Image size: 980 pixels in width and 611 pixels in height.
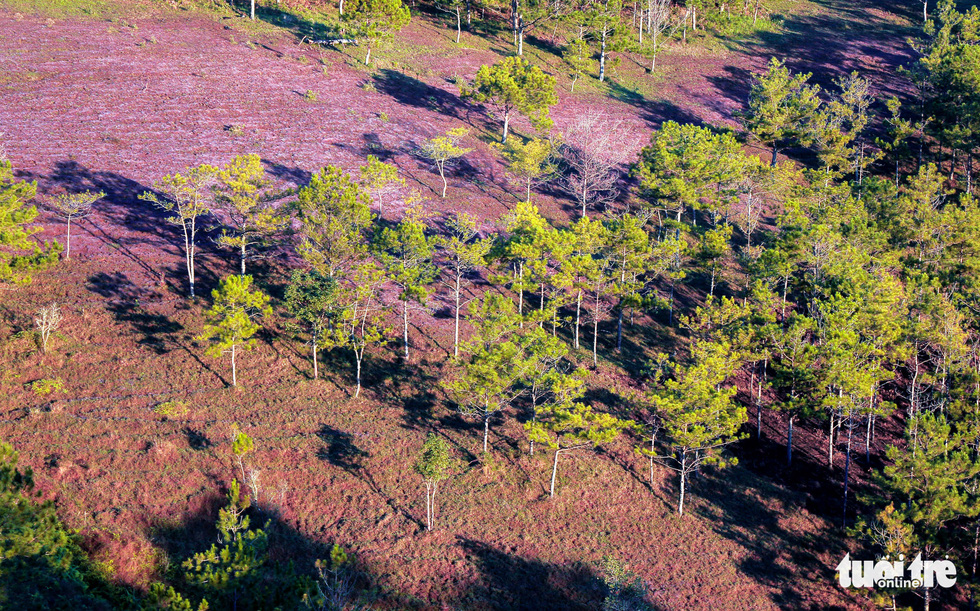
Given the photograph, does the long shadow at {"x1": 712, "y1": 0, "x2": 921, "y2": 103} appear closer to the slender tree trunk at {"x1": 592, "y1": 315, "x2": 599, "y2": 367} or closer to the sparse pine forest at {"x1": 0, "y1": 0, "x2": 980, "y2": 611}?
the sparse pine forest at {"x1": 0, "y1": 0, "x2": 980, "y2": 611}

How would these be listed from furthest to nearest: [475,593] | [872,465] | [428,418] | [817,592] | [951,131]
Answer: [951,131], [872,465], [428,418], [817,592], [475,593]

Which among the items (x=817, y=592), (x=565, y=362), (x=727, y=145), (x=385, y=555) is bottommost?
(x=817, y=592)

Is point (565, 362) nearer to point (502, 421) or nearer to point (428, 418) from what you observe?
point (502, 421)

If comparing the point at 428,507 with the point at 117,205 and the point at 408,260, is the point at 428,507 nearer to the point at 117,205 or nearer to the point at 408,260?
the point at 408,260

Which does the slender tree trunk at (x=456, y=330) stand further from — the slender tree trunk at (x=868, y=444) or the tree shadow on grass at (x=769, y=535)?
the slender tree trunk at (x=868, y=444)

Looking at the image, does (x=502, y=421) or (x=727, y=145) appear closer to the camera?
(x=502, y=421)

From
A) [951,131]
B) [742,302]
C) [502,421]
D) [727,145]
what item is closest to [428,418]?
[502,421]

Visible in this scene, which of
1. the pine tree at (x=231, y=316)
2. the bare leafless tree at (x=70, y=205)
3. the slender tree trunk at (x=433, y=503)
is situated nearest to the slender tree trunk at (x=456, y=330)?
the slender tree trunk at (x=433, y=503)
